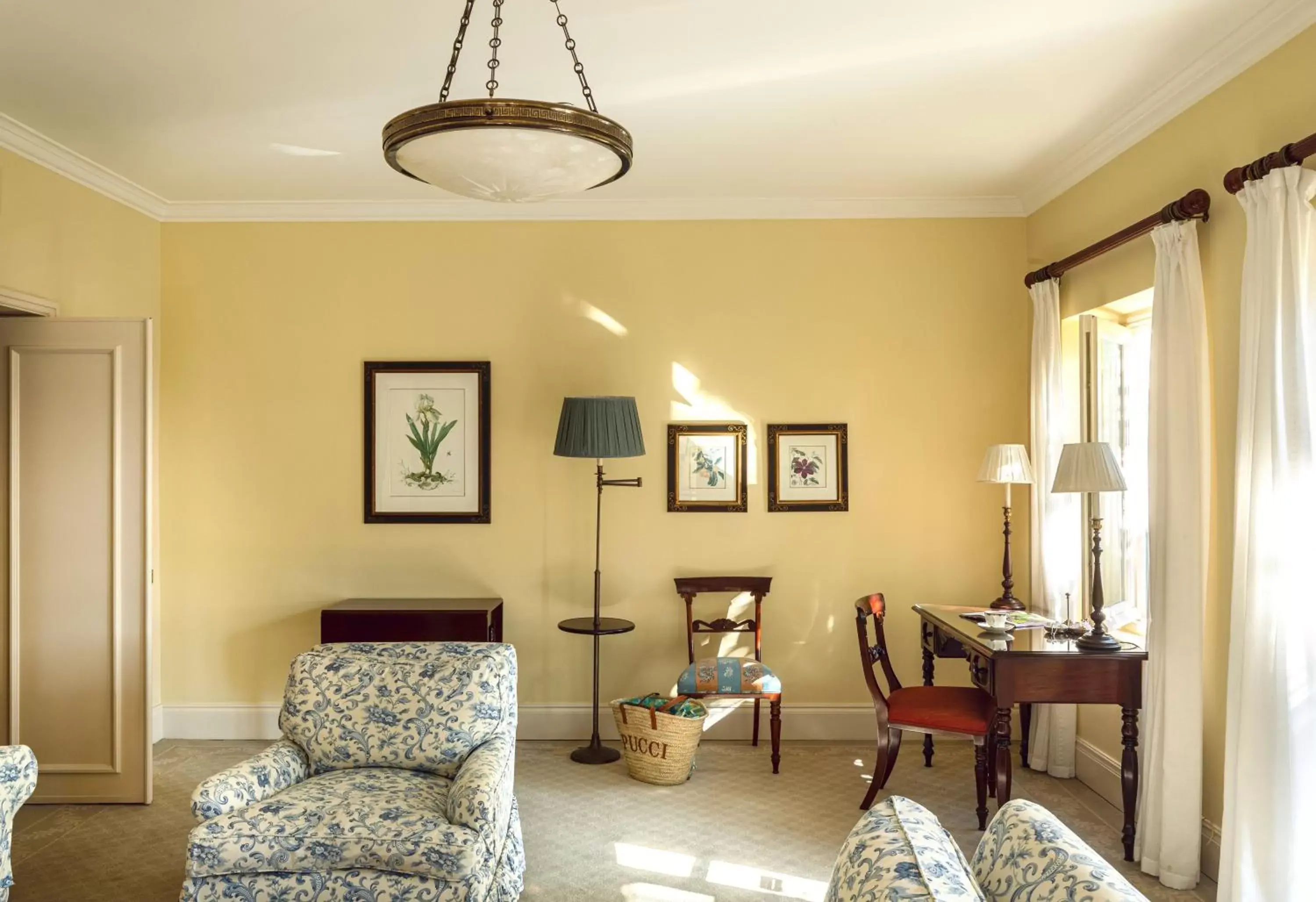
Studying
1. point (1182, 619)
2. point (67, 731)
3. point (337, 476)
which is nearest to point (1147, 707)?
point (1182, 619)

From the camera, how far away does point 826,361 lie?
17.4 ft

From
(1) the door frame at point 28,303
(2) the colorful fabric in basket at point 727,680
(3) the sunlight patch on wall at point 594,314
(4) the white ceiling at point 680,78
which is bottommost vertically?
(2) the colorful fabric in basket at point 727,680

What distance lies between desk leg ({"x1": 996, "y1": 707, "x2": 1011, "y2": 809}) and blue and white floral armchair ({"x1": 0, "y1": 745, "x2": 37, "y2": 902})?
336 cm

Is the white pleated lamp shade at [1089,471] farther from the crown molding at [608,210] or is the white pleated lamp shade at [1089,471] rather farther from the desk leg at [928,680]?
the crown molding at [608,210]

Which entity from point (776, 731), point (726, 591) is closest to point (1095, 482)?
point (776, 731)

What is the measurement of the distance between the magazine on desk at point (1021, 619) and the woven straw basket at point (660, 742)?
134 cm

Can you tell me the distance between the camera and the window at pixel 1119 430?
4.41m

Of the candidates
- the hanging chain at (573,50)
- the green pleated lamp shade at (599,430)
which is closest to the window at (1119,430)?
the green pleated lamp shade at (599,430)

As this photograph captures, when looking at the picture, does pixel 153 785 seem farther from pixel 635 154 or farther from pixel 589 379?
pixel 635 154

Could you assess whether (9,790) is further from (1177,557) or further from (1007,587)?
(1007,587)

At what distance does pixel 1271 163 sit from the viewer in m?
2.93

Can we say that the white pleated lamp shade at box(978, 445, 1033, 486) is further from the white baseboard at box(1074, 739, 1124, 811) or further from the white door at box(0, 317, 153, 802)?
the white door at box(0, 317, 153, 802)

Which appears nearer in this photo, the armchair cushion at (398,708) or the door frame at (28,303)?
the armchair cushion at (398,708)

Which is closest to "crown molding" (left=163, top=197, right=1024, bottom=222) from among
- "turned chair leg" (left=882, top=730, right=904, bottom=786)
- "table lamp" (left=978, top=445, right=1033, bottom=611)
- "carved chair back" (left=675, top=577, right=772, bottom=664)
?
"table lamp" (left=978, top=445, right=1033, bottom=611)
